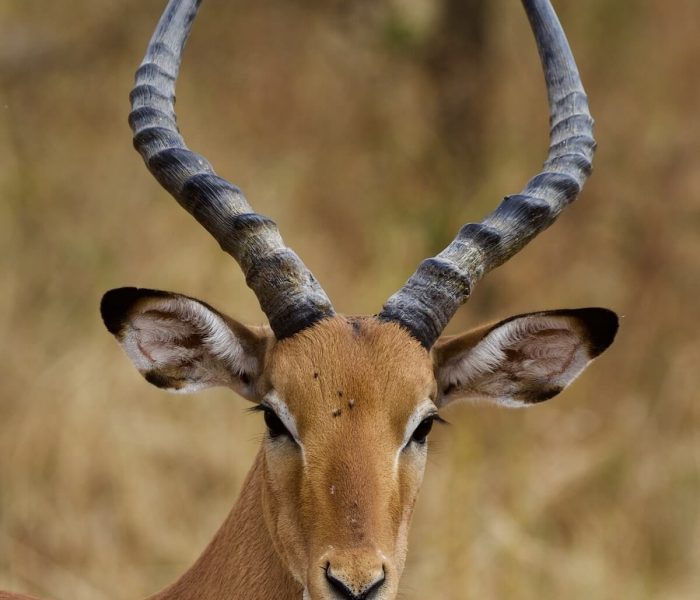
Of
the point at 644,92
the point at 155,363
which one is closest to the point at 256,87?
the point at 644,92

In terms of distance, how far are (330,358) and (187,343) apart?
0.78 metres

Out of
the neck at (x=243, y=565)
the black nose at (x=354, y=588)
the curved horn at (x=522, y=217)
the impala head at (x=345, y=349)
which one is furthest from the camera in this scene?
the curved horn at (x=522, y=217)

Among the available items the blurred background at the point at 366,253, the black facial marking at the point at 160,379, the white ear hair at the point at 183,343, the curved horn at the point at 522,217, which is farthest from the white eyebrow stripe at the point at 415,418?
the blurred background at the point at 366,253

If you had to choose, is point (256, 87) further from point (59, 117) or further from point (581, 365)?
point (581, 365)

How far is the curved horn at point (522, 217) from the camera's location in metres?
5.54


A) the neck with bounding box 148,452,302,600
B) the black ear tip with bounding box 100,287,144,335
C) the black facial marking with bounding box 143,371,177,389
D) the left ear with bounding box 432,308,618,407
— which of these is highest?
the left ear with bounding box 432,308,618,407

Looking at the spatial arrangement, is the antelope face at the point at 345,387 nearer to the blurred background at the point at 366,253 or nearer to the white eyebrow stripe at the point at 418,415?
the white eyebrow stripe at the point at 418,415

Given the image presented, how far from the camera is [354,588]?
15.1 feet

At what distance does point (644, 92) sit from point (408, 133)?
3.16 metres

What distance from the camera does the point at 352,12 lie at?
14.4 metres

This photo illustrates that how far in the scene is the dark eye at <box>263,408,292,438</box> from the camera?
17.2 ft

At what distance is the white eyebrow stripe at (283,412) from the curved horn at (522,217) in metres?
0.58

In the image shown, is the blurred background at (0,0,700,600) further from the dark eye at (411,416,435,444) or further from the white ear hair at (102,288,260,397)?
the dark eye at (411,416,435,444)

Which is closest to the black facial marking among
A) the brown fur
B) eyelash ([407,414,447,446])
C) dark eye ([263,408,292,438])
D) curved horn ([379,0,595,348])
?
the brown fur
